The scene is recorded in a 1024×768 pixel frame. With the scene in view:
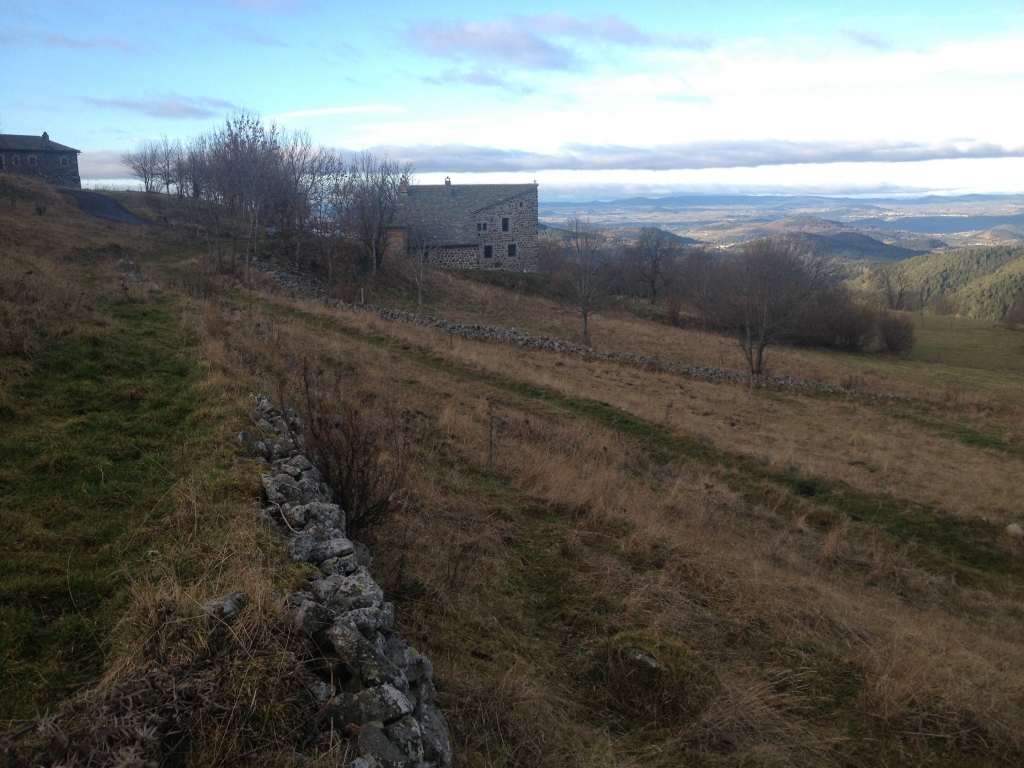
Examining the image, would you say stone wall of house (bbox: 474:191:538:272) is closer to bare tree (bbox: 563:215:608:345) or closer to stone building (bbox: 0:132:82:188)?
bare tree (bbox: 563:215:608:345)

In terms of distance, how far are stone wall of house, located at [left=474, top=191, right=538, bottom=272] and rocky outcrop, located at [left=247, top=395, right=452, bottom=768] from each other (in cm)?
4320

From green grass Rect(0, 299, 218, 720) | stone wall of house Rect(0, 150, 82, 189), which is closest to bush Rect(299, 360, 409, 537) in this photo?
green grass Rect(0, 299, 218, 720)

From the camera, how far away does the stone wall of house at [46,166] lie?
51.3 m

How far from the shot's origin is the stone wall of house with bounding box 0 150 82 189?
51.3 meters

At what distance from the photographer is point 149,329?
10.5m

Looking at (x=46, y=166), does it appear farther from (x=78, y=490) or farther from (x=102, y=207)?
(x=78, y=490)

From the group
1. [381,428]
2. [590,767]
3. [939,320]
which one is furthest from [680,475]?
[939,320]

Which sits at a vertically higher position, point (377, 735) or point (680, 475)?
point (377, 735)

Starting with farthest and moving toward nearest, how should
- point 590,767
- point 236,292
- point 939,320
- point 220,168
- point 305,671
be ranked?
point 939,320 < point 220,168 < point 236,292 < point 590,767 < point 305,671

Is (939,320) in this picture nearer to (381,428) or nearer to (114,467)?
(381,428)

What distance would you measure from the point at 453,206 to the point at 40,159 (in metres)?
35.6

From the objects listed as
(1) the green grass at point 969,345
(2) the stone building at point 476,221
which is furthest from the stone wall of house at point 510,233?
(1) the green grass at point 969,345

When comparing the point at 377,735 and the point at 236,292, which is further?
the point at 236,292

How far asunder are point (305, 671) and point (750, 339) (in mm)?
25159
